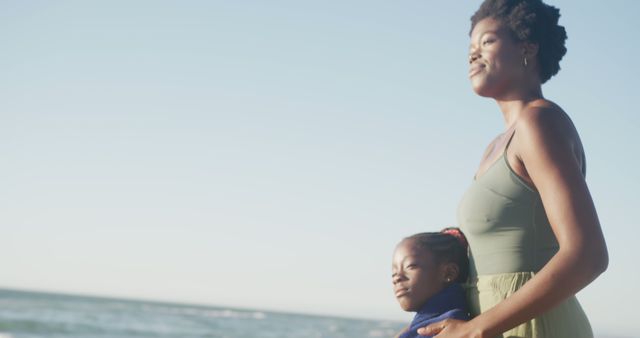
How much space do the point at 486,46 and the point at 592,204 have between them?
2.00ft

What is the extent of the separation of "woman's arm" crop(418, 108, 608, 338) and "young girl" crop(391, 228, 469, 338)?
330mm

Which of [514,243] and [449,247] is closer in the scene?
[514,243]

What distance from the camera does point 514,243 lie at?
1.92m

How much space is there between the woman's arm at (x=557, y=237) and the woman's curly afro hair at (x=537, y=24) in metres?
0.40

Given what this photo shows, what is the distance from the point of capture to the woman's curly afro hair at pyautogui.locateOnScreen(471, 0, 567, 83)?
2115mm

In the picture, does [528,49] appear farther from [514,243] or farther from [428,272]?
[428,272]

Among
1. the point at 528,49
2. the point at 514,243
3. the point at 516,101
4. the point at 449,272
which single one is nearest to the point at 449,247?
the point at 449,272

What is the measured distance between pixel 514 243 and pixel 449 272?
12.7 inches

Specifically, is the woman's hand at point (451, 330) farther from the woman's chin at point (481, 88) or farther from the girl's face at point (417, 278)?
the woman's chin at point (481, 88)

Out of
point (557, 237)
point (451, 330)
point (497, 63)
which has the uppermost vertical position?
point (497, 63)

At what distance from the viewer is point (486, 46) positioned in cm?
214

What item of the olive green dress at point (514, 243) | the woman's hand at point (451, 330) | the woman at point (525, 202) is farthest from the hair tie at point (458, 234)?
the woman's hand at point (451, 330)

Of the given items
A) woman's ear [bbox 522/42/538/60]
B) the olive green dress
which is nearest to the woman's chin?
woman's ear [bbox 522/42/538/60]

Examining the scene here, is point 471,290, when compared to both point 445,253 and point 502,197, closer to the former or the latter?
point 445,253
